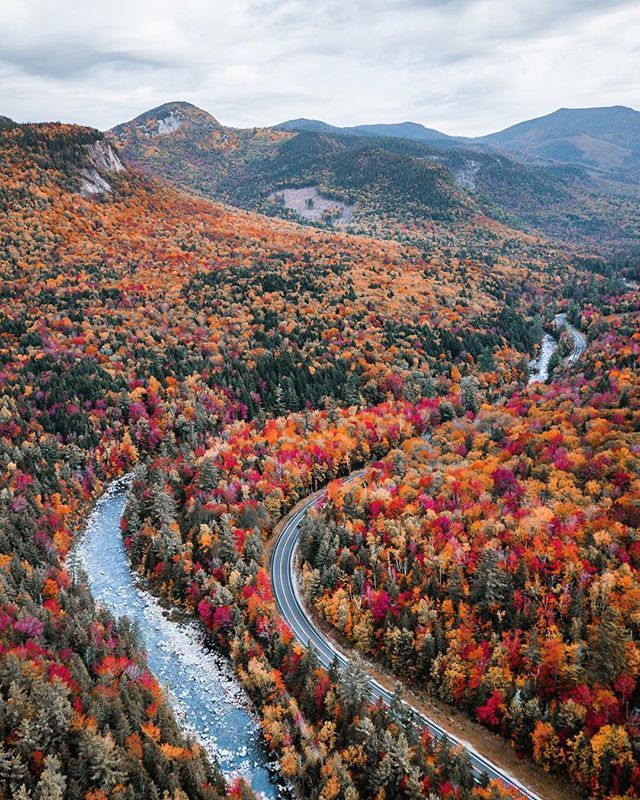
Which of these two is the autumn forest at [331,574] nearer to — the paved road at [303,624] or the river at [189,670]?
the paved road at [303,624]

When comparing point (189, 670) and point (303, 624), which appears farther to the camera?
point (303, 624)

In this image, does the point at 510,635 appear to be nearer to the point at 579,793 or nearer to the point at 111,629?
the point at 579,793

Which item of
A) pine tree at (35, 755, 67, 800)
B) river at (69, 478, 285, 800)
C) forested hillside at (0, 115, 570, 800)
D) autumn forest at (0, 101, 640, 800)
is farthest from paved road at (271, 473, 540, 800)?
pine tree at (35, 755, 67, 800)

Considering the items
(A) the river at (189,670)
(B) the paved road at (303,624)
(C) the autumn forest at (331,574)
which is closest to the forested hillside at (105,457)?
(C) the autumn forest at (331,574)

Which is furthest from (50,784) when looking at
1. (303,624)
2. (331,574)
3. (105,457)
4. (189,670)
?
(105,457)

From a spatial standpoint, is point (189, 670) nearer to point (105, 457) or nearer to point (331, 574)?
point (331, 574)

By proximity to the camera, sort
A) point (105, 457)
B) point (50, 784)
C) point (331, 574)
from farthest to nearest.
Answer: point (105, 457) < point (331, 574) < point (50, 784)
